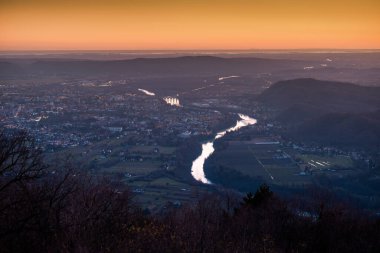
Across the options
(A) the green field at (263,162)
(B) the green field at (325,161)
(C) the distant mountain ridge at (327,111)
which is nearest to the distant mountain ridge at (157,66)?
(C) the distant mountain ridge at (327,111)

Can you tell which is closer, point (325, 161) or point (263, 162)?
point (263, 162)

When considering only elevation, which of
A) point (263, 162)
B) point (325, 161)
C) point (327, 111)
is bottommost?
point (327, 111)

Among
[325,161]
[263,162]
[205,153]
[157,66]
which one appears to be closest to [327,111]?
[325,161]

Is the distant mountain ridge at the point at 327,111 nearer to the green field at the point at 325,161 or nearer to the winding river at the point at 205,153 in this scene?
the winding river at the point at 205,153

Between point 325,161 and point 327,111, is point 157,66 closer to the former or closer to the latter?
point 327,111

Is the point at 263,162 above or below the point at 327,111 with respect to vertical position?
above

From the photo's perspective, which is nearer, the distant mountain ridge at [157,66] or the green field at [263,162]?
the green field at [263,162]

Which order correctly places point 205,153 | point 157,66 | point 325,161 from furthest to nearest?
1. point 157,66
2. point 205,153
3. point 325,161

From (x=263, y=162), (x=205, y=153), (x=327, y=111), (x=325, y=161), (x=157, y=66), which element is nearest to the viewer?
(x=263, y=162)

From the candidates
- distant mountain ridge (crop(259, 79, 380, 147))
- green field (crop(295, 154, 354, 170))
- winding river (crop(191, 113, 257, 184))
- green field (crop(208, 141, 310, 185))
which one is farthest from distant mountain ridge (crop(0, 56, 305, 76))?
green field (crop(295, 154, 354, 170))

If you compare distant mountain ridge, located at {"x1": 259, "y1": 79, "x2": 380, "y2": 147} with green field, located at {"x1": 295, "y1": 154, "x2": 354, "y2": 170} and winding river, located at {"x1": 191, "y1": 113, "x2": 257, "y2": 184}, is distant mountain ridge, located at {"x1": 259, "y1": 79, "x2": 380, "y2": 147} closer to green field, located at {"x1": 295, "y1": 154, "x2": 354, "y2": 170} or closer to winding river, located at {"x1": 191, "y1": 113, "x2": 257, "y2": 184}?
winding river, located at {"x1": 191, "y1": 113, "x2": 257, "y2": 184}
